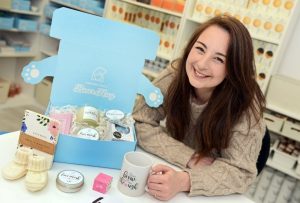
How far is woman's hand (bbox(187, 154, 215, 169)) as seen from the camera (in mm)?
1084

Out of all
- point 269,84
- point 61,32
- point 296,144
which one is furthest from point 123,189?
point 296,144

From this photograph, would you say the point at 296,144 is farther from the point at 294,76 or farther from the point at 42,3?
the point at 42,3

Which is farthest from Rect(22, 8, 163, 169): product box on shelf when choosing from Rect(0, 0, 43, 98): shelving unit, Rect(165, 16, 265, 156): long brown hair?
Rect(0, 0, 43, 98): shelving unit

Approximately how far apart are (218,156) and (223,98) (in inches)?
8.9

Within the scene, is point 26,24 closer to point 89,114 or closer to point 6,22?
point 6,22

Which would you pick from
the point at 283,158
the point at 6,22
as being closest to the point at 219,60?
the point at 283,158

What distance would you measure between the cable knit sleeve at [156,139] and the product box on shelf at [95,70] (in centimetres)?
13

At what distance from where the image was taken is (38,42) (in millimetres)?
3463

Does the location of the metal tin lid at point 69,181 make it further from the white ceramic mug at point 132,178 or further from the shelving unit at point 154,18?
the shelving unit at point 154,18

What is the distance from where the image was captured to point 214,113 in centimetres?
120

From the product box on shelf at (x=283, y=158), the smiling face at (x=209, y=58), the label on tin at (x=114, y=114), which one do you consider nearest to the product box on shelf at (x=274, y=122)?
the product box on shelf at (x=283, y=158)

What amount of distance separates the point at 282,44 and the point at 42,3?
2446 millimetres

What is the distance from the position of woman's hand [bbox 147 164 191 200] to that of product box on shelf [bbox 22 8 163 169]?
0.11 meters

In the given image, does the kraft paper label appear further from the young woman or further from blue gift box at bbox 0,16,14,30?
blue gift box at bbox 0,16,14,30
